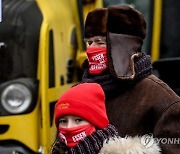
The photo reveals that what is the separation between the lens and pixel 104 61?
94.9 inches

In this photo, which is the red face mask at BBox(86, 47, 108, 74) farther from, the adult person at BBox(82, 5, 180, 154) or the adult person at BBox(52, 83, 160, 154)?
the adult person at BBox(52, 83, 160, 154)

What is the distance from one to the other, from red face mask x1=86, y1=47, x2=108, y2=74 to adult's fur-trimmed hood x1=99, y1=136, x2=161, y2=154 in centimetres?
38

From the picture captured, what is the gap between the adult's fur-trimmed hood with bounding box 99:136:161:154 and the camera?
2098mm

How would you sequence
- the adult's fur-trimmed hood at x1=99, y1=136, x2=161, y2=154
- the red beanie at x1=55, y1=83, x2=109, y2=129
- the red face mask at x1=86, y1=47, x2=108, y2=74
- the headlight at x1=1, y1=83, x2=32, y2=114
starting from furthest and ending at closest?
the headlight at x1=1, y1=83, x2=32, y2=114 < the red face mask at x1=86, y1=47, x2=108, y2=74 < the red beanie at x1=55, y1=83, x2=109, y2=129 < the adult's fur-trimmed hood at x1=99, y1=136, x2=161, y2=154

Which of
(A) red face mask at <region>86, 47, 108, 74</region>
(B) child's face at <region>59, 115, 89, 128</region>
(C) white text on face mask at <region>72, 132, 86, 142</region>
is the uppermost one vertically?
(A) red face mask at <region>86, 47, 108, 74</region>

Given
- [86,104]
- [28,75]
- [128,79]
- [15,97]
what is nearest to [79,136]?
[86,104]

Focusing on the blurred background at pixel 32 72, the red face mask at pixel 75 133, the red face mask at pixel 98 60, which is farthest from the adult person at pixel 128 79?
the blurred background at pixel 32 72

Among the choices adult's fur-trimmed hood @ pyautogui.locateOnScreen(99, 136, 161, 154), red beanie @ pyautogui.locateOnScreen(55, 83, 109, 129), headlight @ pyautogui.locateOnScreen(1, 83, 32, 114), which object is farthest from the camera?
headlight @ pyautogui.locateOnScreen(1, 83, 32, 114)

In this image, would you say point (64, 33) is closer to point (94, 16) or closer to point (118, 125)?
point (94, 16)

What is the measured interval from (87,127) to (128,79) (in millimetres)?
264

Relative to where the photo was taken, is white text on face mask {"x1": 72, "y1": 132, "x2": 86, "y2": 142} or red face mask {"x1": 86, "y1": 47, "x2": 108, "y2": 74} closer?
white text on face mask {"x1": 72, "y1": 132, "x2": 86, "y2": 142}

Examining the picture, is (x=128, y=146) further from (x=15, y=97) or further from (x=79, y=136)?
(x=15, y=97)

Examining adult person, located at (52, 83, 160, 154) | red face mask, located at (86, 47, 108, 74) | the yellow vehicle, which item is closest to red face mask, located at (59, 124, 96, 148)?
adult person, located at (52, 83, 160, 154)

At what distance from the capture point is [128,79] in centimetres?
226
